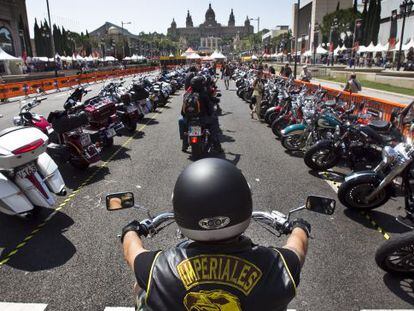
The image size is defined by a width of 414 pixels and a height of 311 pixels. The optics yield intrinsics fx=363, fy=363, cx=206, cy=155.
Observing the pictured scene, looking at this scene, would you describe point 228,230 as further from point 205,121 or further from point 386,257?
point 205,121

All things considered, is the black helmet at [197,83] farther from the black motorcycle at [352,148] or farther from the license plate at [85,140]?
the black motorcycle at [352,148]

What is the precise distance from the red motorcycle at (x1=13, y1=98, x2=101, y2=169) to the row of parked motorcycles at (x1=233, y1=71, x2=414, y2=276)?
13.9 feet

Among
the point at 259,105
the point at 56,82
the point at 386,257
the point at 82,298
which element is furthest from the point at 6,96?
the point at 386,257

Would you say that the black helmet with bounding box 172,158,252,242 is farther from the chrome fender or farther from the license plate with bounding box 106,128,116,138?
the license plate with bounding box 106,128,116,138

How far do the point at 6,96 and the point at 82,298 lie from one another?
70.1 feet

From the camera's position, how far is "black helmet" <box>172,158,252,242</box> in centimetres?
157

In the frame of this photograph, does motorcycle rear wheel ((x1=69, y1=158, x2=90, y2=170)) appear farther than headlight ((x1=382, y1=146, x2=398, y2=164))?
Yes

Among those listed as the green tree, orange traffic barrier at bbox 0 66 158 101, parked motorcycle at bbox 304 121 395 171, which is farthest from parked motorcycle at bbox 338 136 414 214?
Result: the green tree

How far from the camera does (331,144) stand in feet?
22.4

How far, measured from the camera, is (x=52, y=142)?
703 centimetres

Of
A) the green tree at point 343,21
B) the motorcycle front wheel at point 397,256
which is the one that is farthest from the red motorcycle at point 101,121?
the green tree at point 343,21

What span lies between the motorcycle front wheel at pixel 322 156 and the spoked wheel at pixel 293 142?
1585 mm

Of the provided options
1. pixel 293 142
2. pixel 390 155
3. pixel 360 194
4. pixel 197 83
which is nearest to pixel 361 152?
pixel 360 194

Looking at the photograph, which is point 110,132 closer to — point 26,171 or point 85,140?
point 85,140
